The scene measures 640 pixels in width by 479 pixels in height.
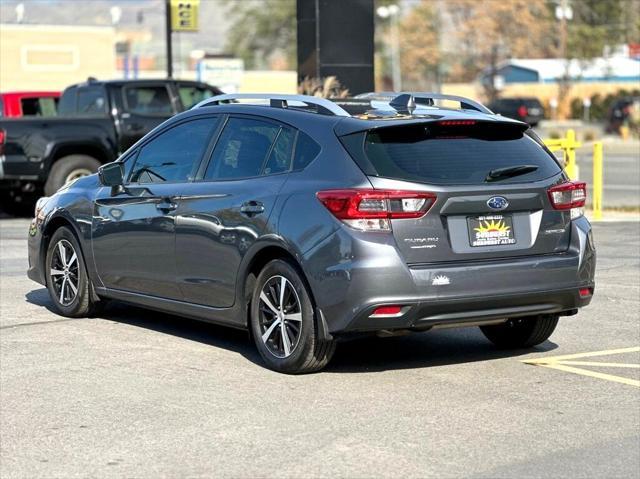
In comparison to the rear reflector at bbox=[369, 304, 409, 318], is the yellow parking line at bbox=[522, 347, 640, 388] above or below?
below

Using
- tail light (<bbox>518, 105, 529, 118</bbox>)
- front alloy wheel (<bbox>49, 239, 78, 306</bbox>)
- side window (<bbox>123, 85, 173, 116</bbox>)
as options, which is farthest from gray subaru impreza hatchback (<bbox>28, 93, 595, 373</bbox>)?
tail light (<bbox>518, 105, 529, 118</bbox>)

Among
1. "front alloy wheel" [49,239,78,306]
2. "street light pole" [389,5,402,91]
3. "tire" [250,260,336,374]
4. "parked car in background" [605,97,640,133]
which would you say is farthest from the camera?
"street light pole" [389,5,402,91]

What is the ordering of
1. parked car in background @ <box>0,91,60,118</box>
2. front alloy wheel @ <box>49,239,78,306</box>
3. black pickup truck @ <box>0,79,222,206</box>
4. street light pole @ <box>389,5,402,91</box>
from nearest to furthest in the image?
front alloy wheel @ <box>49,239,78,306</box>
black pickup truck @ <box>0,79,222,206</box>
parked car in background @ <box>0,91,60,118</box>
street light pole @ <box>389,5,402,91</box>

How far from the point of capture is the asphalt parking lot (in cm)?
607

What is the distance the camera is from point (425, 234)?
24.6 feet

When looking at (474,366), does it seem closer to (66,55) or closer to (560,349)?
(560,349)

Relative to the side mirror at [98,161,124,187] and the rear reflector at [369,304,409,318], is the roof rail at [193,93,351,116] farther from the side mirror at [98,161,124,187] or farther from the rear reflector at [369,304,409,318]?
the rear reflector at [369,304,409,318]

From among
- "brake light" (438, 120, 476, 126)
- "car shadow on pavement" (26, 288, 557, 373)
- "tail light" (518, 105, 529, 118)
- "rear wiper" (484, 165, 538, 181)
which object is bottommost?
"tail light" (518, 105, 529, 118)

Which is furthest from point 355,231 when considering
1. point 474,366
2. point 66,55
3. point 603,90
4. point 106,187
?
point 603,90

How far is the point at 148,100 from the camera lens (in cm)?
2092

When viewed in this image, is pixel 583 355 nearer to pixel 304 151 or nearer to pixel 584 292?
pixel 584 292

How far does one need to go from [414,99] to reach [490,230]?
162cm

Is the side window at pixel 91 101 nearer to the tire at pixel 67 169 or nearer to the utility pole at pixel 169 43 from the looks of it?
the tire at pixel 67 169

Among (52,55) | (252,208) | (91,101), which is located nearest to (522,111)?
(52,55)
